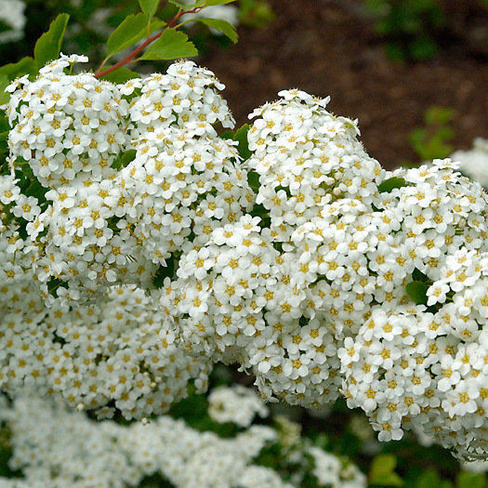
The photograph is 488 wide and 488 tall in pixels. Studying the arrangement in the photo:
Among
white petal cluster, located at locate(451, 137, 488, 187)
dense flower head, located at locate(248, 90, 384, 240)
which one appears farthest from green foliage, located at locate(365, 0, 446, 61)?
dense flower head, located at locate(248, 90, 384, 240)

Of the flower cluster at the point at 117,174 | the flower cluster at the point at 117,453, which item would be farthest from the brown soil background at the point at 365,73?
the flower cluster at the point at 117,174

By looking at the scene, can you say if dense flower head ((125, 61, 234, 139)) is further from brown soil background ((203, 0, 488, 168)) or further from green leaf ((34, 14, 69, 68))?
brown soil background ((203, 0, 488, 168))

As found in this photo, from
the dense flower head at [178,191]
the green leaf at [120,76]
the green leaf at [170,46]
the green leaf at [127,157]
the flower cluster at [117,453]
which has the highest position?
the green leaf at [170,46]

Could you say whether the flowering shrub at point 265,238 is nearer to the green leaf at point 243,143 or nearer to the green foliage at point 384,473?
the green leaf at point 243,143

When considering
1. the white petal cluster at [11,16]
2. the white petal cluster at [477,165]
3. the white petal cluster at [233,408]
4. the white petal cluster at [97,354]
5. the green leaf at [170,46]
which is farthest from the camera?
the white petal cluster at [477,165]

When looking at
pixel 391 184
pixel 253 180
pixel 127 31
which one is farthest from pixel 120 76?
pixel 391 184
